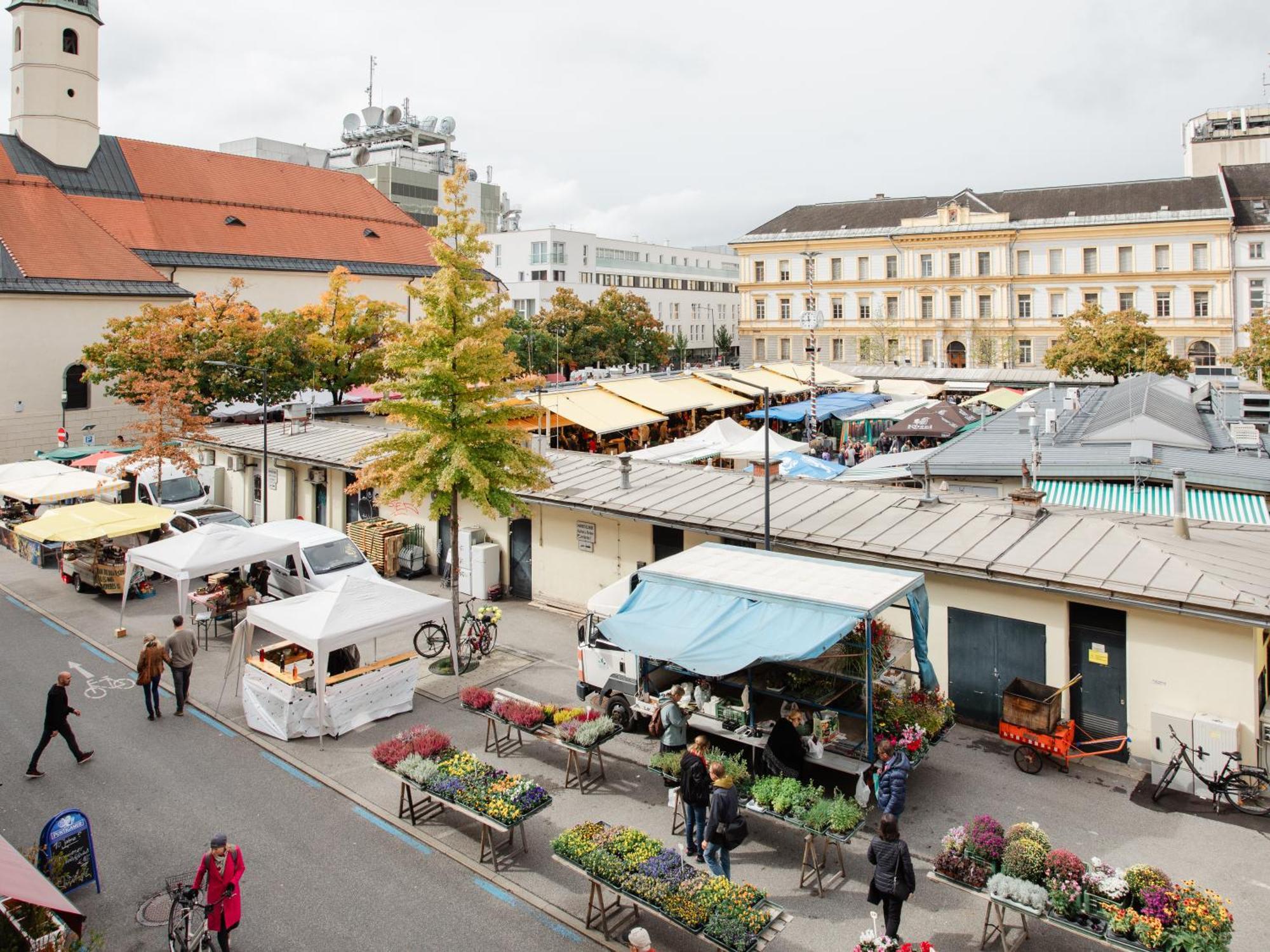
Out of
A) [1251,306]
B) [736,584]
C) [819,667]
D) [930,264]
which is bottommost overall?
[819,667]

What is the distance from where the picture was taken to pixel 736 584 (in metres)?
12.6

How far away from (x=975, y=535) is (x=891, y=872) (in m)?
7.43

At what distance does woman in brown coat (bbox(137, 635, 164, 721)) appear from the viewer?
1471cm

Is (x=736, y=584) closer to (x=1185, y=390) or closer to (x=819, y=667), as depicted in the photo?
(x=819, y=667)

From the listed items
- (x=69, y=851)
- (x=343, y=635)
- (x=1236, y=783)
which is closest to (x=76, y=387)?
(x=343, y=635)

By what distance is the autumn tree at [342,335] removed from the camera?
140 feet

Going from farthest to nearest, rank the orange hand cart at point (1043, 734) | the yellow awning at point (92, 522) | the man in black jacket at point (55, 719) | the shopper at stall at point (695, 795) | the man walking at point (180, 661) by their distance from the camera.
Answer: the yellow awning at point (92, 522), the man walking at point (180, 661), the man in black jacket at point (55, 719), the orange hand cart at point (1043, 734), the shopper at stall at point (695, 795)

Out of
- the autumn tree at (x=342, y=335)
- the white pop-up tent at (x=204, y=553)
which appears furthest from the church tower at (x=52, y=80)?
the white pop-up tent at (x=204, y=553)

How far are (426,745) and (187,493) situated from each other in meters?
20.9

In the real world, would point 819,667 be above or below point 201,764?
above

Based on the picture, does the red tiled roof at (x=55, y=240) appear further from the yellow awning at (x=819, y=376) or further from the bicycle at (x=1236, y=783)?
the bicycle at (x=1236, y=783)

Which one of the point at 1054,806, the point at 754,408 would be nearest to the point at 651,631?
the point at 1054,806

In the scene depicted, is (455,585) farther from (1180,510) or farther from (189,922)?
(1180,510)

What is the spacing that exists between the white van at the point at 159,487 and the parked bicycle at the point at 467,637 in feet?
42.8
